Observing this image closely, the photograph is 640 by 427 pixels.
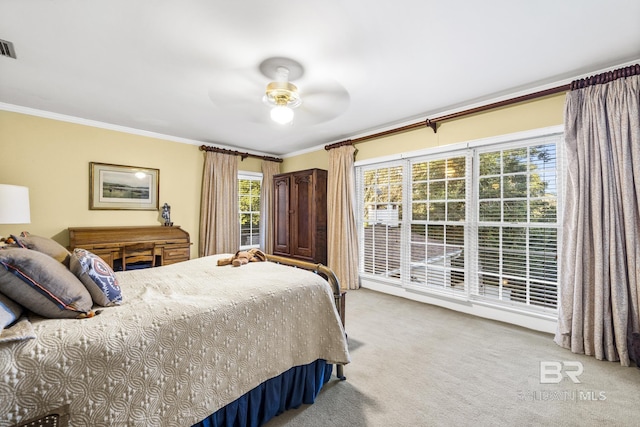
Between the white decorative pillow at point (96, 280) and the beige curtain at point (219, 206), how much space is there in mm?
3144

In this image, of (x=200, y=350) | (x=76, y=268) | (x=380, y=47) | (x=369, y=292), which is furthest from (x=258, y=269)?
(x=369, y=292)

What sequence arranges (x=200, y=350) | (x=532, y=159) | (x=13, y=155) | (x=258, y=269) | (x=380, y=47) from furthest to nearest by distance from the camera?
(x=13, y=155)
(x=532, y=159)
(x=258, y=269)
(x=380, y=47)
(x=200, y=350)

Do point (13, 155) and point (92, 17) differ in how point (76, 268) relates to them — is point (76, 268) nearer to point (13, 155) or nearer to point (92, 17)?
point (92, 17)

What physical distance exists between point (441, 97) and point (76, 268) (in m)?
3.49

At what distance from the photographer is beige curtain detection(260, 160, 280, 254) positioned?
5551 mm

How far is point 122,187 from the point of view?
3926mm

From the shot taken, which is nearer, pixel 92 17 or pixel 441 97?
pixel 92 17

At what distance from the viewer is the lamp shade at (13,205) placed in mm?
2480

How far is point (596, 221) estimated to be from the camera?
2.27 meters

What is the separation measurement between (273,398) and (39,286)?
1309mm

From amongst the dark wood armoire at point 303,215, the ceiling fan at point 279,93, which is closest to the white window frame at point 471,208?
the dark wood armoire at point 303,215

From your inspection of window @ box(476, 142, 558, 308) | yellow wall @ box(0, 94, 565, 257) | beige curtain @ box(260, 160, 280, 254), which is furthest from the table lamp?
window @ box(476, 142, 558, 308)

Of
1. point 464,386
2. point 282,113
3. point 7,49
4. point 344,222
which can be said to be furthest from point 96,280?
point 344,222

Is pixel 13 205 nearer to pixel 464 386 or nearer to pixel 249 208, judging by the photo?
pixel 249 208
